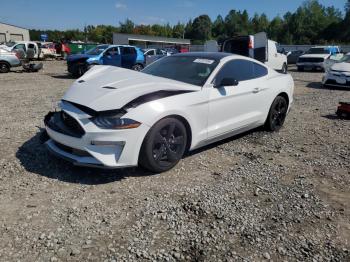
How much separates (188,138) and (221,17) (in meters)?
129

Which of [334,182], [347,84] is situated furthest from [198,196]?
[347,84]

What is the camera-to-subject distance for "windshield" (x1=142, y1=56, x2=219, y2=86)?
16.1 feet

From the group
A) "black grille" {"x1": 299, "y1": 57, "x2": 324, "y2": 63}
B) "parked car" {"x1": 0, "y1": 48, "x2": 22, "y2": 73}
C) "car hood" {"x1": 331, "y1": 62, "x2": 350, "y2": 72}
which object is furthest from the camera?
"black grille" {"x1": 299, "y1": 57, "x2": 324, "y2": 63}

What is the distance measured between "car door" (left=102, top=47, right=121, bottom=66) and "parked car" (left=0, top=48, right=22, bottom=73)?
A: 5.28 meters

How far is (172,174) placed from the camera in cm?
436

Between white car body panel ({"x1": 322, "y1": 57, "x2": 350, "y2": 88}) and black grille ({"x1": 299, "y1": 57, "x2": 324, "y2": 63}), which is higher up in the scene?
black grille ({"x1": 299, "y1": 57, "x2": 324, "y2": 63})

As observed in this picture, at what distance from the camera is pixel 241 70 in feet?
18.1

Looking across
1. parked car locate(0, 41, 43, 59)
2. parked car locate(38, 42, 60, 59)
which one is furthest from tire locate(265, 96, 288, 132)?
parked car locate(38, 42, 60, 59)

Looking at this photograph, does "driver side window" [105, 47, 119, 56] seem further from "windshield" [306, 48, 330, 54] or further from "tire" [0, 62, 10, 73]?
"windshield" [306, 48, 330, 54]

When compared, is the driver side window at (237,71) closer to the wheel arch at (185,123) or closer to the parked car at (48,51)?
the wheel arch at (185,123)

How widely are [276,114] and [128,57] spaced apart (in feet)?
40.0

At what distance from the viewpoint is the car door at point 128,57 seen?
1716 cm

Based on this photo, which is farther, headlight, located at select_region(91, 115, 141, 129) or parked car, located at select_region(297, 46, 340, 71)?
parked car, located at select_region(297, 46, 340, 71)

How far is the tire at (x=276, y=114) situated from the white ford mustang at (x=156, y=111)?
0.52 m
